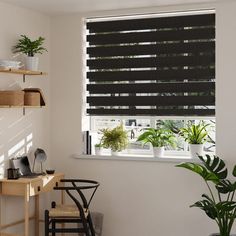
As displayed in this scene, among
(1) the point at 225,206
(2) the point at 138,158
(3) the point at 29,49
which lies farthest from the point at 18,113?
(1) the point at 225,206

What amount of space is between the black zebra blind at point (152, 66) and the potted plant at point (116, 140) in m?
0.21

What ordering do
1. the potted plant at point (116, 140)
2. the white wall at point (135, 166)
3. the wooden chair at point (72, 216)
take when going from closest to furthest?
the wooden chair at point (72, 216) → the white wall at point (135, 166) → the potted plant at point (116, 140)

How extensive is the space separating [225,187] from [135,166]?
3.53ft

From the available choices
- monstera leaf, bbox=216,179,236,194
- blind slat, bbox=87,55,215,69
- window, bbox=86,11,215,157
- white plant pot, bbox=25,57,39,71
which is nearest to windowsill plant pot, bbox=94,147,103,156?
window, bbox=86,11,215,157

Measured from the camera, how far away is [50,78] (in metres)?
5.93

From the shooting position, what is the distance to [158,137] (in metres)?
5.49

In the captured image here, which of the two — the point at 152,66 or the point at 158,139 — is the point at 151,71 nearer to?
the point at 152,66

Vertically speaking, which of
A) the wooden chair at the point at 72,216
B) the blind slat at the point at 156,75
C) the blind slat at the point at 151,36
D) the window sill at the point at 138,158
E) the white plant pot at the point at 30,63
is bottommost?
the wooden chair at the point at 72,216

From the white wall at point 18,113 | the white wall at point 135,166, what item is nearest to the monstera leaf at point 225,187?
the white wall at point 135,166

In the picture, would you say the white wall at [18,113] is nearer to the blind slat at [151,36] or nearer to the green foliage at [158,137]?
the blind slat at [151,36]

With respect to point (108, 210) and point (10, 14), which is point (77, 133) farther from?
point (10, 14)

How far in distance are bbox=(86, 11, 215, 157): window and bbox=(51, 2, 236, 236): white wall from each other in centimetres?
13

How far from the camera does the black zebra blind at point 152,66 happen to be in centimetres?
533

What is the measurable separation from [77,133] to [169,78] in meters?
1.17
